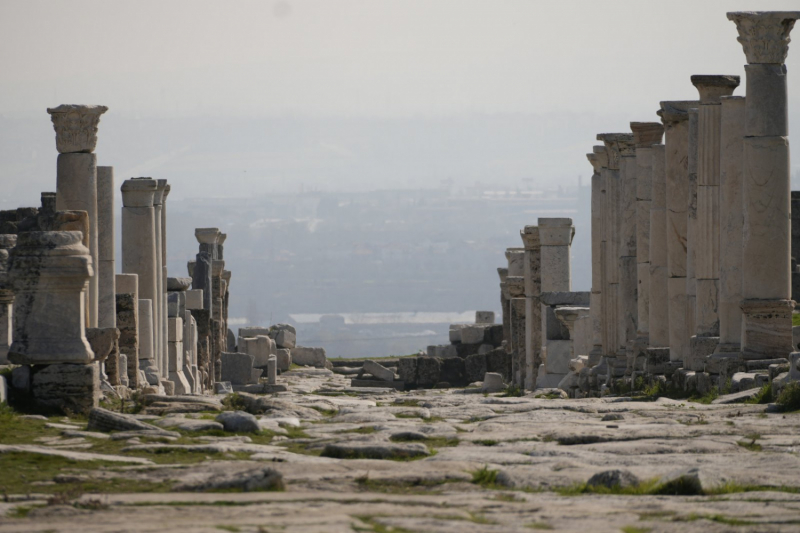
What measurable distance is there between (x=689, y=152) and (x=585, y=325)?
7236 mm

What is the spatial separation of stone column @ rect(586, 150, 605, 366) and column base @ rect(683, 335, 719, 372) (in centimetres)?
607

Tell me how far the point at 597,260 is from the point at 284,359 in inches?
733

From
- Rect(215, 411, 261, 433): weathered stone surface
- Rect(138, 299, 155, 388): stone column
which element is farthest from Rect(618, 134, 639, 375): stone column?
Rect(215, 411, 261, 433): weathered stone surface

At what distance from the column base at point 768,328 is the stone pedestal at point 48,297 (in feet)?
26.0

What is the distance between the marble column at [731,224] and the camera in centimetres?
1750

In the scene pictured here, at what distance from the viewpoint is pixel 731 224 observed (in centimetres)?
1766

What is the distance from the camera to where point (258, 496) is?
7758mm

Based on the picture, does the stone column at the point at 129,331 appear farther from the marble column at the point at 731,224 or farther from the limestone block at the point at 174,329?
the marble column at the point at 731,224

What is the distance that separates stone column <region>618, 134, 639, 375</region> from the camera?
23.5 m

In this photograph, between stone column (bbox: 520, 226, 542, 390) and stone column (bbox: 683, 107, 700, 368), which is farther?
stone column (bbox: 520, 226, 542, 390)

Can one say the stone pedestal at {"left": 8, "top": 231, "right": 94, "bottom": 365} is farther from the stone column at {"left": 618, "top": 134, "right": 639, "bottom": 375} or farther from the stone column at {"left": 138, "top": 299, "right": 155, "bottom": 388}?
the stone column at {"left": 618, "top": 134, "right": 639, "bottom": 375}

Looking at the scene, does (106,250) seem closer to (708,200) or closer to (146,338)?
(146,338)

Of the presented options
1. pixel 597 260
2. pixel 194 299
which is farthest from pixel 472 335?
pixel 597 260

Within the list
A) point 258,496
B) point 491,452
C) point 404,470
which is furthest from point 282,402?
point 258,496
